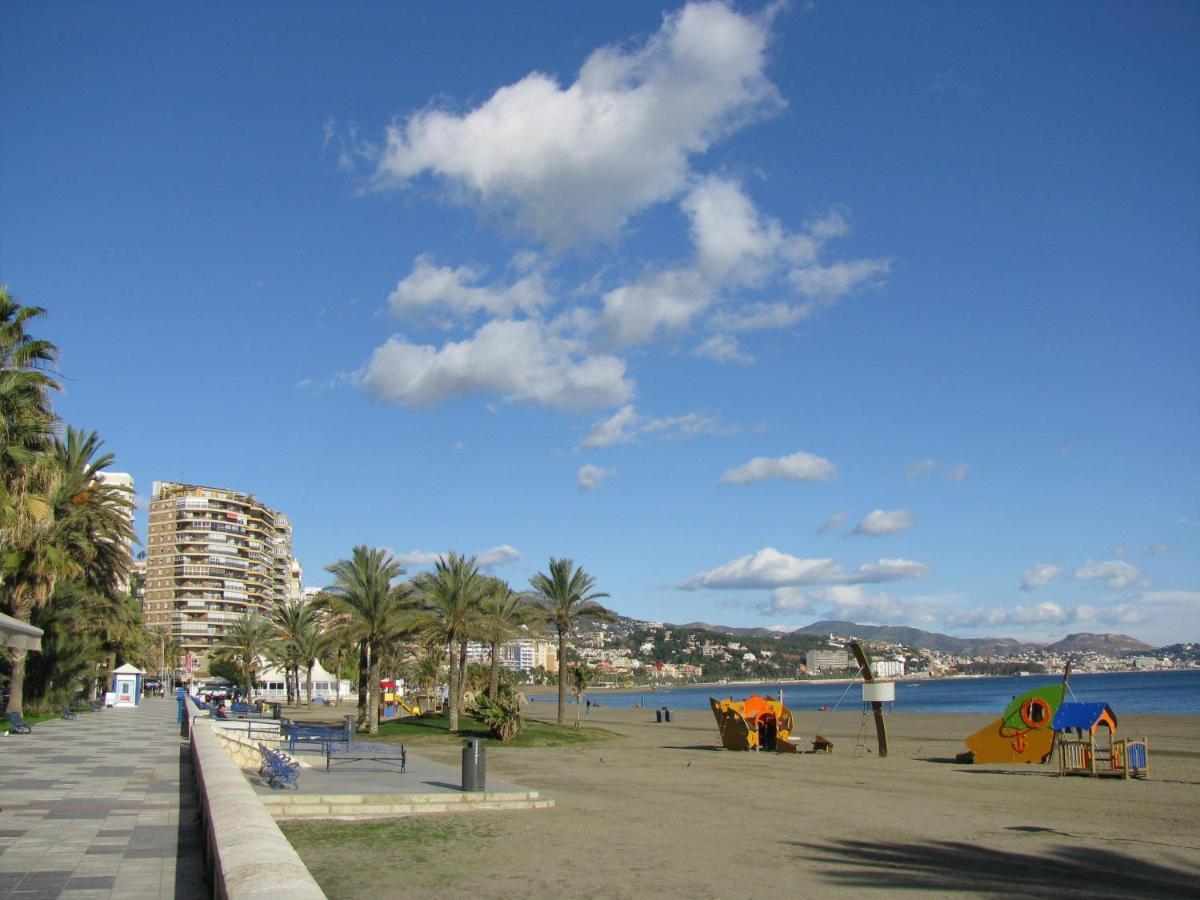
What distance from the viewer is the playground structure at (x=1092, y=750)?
24047mm

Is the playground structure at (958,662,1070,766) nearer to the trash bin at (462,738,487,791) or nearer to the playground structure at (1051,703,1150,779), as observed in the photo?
the playground structure at (1051,703,1150,779)

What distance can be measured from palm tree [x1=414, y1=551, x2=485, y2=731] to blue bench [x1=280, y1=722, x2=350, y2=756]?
534 inches

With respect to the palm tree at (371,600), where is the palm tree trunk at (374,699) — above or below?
below

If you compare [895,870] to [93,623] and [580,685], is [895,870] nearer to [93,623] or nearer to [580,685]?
[580,685]

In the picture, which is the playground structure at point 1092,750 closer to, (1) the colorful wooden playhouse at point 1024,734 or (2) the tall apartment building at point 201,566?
(1) the colorful wooden playhouse at point 1024,734

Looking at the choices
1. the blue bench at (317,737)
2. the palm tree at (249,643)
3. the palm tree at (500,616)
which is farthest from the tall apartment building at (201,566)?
the blue bench at (317,737)

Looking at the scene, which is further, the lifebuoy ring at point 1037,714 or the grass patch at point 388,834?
the lifebuoy ring at point 1037,714

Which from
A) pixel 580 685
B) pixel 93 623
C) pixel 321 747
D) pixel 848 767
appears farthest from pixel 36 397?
pixel 580 685

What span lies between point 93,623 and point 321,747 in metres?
27.5

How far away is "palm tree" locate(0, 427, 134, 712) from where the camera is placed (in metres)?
30.6

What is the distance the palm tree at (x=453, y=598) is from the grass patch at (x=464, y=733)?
1.12 metres

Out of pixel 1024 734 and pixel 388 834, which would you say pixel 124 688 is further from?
pixel 388 834

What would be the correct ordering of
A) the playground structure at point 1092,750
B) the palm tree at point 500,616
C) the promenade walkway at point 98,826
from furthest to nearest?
the palm tree at point 500,616, the playground structure at point 1092,750, the promenade walkway at point 98,826

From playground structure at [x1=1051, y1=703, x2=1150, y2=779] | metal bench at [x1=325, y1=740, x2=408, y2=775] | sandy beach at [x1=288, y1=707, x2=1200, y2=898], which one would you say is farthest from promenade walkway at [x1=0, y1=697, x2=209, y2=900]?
playground structure at [x1=1051, y1=703, x2=1150, y2=779]
